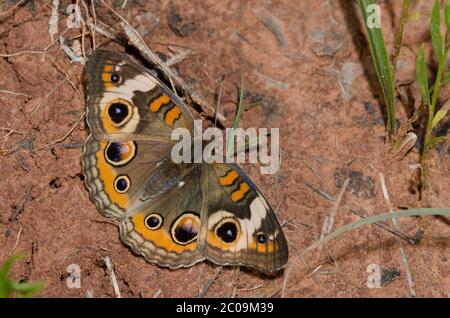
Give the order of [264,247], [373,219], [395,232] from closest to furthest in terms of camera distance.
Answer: [373,219] → [264,247] → [395,232]

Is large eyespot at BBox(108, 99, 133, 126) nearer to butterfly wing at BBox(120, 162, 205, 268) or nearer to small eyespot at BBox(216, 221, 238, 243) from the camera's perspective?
butterfly wing at BBox(120, 162, 205, 268)

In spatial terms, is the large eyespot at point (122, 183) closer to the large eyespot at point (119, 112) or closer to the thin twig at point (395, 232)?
the large eyespot at point (119, 112)

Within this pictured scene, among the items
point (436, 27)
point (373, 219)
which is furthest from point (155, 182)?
point (436, 27)

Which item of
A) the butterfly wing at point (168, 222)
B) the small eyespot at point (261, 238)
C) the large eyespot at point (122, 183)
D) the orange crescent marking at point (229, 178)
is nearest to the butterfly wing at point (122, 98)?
the large eyespot at point (122, 183)

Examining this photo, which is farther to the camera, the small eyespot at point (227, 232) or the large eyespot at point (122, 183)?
the large eyespot at point (122, 183)

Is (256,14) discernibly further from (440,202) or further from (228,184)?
(440,202)

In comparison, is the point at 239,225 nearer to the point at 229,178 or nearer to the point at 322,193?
the point at 229,178
